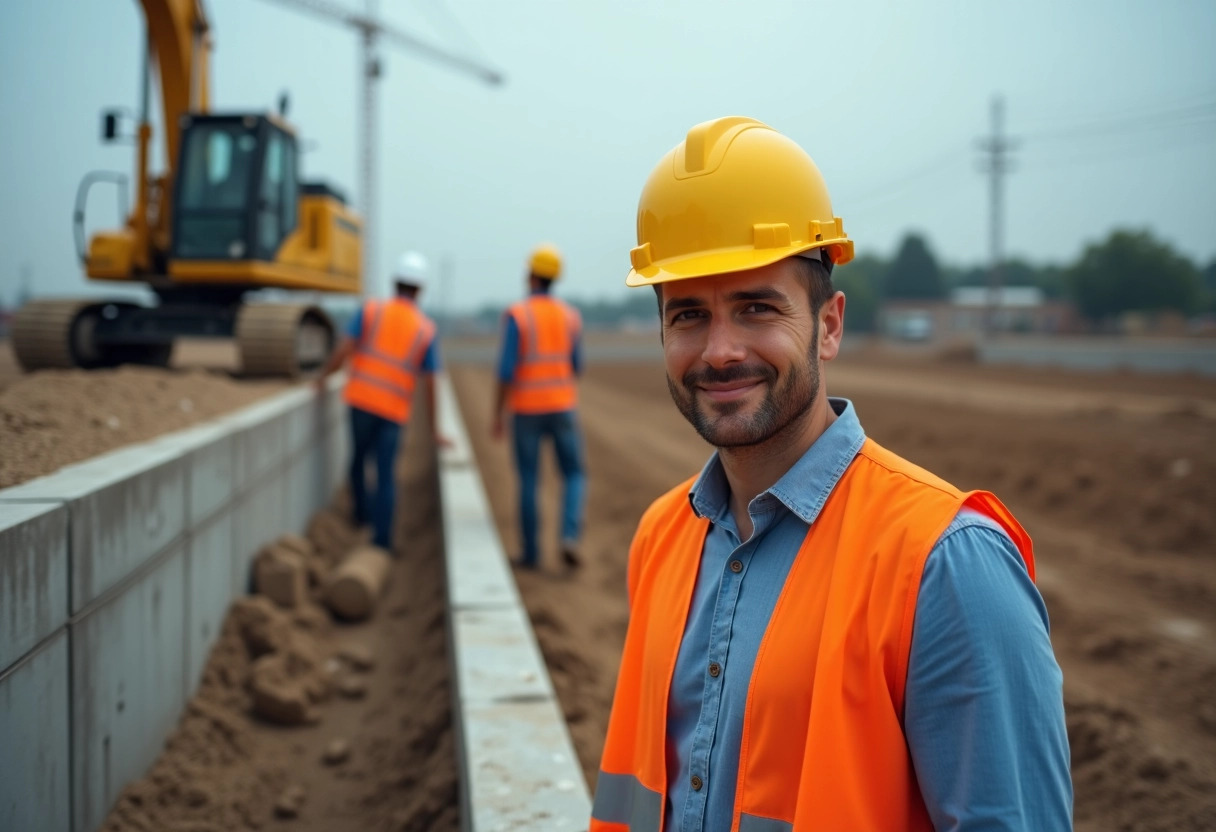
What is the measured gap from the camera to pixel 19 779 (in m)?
2.86

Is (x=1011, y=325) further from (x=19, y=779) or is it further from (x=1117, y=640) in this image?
(x=19, y=779)

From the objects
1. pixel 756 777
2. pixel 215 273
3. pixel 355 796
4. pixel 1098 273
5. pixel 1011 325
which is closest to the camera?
pixel 756 777

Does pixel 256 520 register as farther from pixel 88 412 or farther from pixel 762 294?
pixel 762 294

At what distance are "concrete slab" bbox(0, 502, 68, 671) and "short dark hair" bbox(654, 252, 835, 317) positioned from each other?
2.37 metres

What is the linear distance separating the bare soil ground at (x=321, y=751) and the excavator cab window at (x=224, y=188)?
594 centimetres

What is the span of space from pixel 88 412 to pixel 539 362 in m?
3.34

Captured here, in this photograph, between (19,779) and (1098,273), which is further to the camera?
(1098,273)

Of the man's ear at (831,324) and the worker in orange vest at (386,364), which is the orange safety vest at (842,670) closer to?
the man's ear at (831,324)

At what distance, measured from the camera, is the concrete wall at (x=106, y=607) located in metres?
2.89

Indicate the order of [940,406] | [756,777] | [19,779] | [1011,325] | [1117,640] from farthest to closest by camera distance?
[1011,325]
[940,406]
[1117,640]
[19,779]
[756,777]

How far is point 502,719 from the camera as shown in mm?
3754

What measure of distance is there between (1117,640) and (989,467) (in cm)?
556

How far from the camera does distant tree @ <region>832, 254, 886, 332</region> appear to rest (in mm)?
86062

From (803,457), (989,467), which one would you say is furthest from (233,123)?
(803,457)
